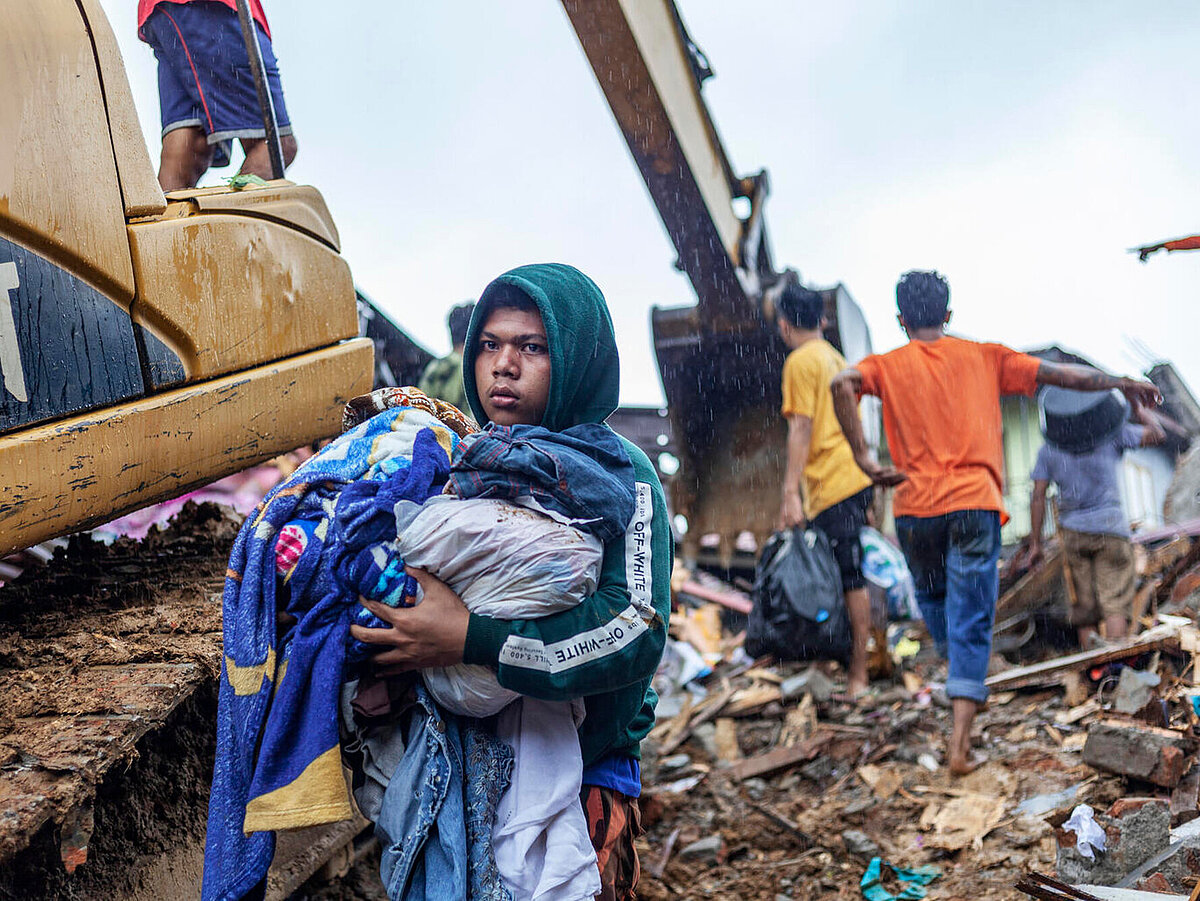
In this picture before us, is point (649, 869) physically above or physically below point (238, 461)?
below

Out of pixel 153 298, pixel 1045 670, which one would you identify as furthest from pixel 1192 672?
pixel 153 298

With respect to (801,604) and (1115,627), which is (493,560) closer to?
(801,604)

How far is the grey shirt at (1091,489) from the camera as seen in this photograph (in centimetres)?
586

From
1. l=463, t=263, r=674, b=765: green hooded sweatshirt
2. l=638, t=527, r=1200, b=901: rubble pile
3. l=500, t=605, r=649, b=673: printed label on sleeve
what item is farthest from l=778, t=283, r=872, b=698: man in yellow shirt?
l=500, t=605, r=649, b=673: printed label on sleeve

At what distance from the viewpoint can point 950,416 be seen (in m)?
4.36

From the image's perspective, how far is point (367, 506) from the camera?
1706 millimetres

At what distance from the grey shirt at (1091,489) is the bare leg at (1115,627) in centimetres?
51

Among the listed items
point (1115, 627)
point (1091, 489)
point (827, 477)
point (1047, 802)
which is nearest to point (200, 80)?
point (827, 477)

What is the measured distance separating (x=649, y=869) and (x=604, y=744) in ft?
7.98

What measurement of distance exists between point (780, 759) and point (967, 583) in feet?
4.67

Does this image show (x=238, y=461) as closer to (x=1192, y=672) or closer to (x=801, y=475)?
(x=801, y=475)

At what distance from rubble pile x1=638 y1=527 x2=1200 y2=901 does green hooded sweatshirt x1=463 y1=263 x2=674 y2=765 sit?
55.4 inches

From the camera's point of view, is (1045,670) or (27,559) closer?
(27,559)

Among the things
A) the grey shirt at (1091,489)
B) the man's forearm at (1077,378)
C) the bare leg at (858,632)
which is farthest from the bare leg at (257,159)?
the grey shirt at (1091,489)
